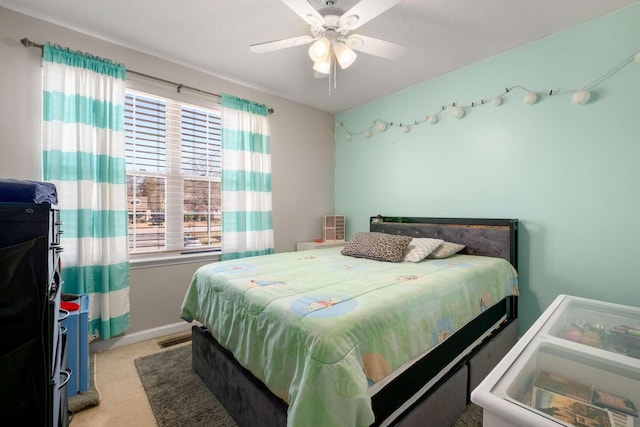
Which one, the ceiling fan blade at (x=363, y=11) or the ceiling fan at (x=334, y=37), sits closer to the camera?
the ceiling fan blade at (x=363, y=11)

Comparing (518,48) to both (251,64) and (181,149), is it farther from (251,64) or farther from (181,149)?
(181,149)

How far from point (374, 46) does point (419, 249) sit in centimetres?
156

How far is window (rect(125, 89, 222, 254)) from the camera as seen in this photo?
8.38 feet

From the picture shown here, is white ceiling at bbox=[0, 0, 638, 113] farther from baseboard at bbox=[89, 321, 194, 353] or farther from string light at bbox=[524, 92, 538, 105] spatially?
baseboard at bbox=[89, 321, 194, 353]

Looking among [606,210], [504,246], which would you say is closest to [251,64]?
[504,246]

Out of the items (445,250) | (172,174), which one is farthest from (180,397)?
(445,250)

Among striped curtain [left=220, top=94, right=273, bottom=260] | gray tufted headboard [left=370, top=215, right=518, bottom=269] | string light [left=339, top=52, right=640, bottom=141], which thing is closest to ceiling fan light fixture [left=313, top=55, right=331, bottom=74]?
striped curtain [left=220, top=94, right=273, bottom=260]

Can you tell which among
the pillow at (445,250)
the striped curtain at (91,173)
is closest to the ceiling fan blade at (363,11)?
the pillow at (445,250)

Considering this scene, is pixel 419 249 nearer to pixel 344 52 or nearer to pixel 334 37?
pixel 344 52

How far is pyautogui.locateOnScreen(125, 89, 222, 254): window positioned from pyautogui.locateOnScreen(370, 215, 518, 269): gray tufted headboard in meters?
1.98

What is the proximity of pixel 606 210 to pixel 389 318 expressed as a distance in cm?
192

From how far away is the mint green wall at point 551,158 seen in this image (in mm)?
1938

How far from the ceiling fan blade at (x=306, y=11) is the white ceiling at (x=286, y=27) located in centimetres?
30

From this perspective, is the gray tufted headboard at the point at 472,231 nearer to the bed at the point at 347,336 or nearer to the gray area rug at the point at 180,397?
the bed at the point at 347,336
